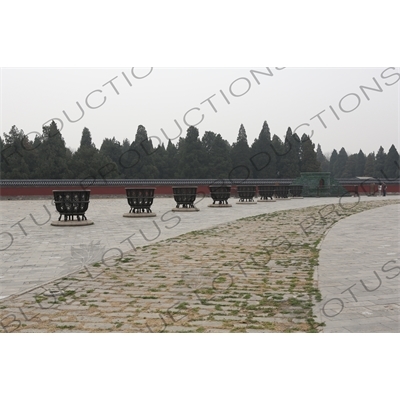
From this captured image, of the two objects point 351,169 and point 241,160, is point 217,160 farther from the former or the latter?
point 351,169

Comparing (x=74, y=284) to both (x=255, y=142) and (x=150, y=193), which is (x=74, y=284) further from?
(x=255, y=142)

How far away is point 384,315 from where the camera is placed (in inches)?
138

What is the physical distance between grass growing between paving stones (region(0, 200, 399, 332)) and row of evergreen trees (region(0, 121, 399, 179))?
84.2 ft

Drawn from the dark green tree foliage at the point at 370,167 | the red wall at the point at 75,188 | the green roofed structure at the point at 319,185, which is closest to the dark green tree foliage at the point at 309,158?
the green roofed structure at the point at 319,185

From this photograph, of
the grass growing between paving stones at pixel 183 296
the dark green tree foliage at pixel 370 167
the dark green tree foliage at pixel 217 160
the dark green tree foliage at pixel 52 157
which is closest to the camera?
the grass growing between paving stones at pixel 183 296

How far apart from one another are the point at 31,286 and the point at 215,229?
558cm

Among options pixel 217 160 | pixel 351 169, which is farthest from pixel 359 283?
pixel 351 169

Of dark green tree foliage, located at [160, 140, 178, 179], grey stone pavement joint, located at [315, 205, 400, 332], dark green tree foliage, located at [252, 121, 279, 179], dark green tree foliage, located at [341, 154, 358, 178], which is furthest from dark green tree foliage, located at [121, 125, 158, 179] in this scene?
dark green tree foliage, located at [341, 154, 358, 178]

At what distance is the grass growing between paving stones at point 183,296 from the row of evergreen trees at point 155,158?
84.2ft

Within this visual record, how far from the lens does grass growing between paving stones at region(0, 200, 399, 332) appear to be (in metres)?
3.34

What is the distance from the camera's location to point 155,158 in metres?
40.5

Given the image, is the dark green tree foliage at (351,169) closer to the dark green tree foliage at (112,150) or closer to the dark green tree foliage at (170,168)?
the dark green tree foliage at (170,168)

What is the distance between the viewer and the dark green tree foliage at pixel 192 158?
3881 cm

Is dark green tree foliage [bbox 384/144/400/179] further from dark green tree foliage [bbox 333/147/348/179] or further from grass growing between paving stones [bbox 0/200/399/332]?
grass growing between paving stones [bbox 0/200/399/332]
